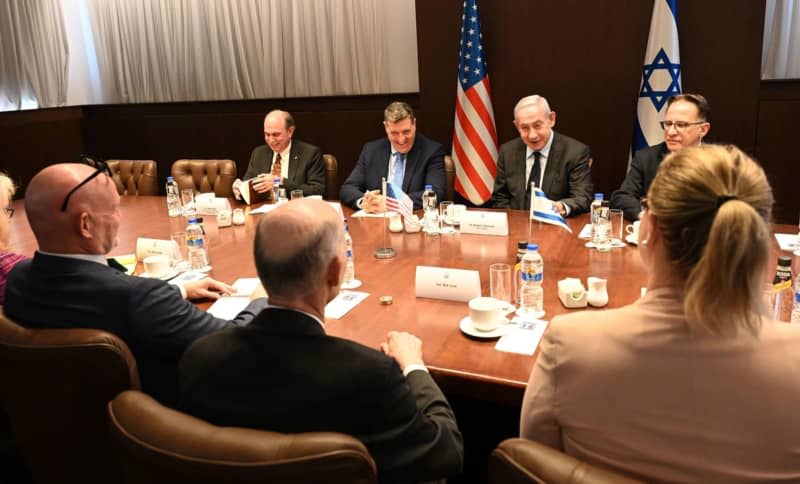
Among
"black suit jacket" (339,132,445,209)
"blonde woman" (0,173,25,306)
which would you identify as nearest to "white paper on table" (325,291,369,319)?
"blonde woman" (0,173,25,306)

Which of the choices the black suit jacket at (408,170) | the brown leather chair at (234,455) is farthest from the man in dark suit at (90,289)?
the black suit jacket at (408,170)

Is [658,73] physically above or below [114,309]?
above

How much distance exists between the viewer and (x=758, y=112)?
14.1 feet

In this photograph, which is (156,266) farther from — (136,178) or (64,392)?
(136,178)

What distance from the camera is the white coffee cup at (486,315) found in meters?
1.86

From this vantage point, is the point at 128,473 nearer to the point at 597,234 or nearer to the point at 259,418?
the point at 259,418

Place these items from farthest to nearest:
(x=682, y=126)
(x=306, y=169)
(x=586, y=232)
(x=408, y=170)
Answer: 1. (x=306, y=169)
2. (x=408, y=170)
3. (x=682, y=126)
4. (x=586, y=232)

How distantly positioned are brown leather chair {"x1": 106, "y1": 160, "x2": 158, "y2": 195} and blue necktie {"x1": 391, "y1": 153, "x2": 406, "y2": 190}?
1988 millimetres

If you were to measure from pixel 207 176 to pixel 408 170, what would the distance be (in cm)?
161

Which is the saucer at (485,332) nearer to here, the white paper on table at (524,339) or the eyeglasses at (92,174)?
the white paper on table at (524,339)

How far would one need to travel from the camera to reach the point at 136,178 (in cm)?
493

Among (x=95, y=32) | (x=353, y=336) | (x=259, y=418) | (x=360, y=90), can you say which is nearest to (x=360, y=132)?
(x=360, y=90)

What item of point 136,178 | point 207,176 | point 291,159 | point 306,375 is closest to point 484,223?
point 306,375

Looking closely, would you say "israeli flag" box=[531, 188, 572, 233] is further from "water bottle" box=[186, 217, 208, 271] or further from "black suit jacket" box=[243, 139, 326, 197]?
"black suit jacket" box=[243, 139, 326, 197]
